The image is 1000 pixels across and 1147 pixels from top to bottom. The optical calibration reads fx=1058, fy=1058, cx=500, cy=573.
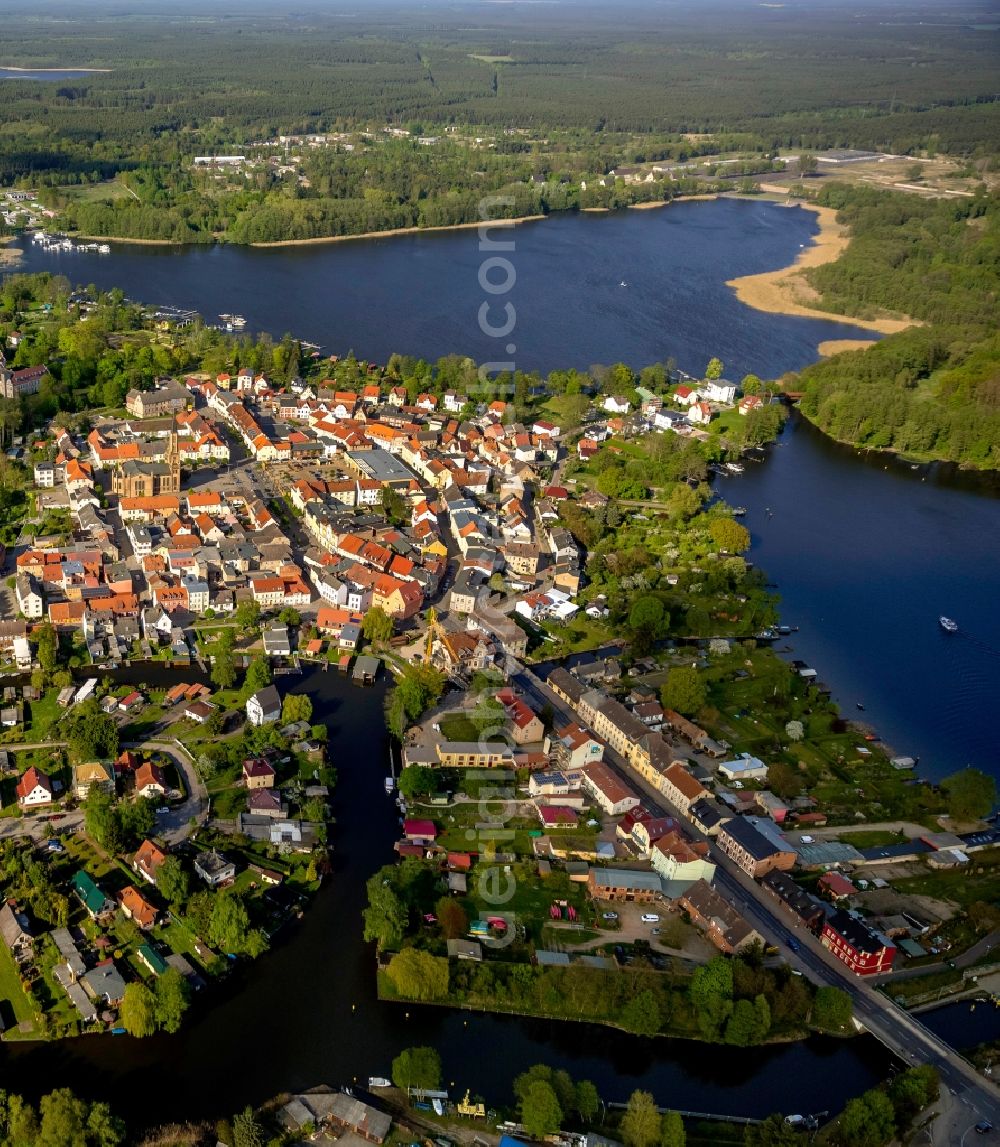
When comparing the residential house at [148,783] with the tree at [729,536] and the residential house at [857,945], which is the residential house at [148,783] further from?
the tree at [729,536]

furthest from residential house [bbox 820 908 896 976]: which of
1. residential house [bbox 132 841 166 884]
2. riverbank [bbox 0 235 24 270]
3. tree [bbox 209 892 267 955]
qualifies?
riverbank [bbox 0 235 24 270]

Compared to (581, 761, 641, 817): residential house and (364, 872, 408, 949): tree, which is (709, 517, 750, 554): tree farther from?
(364, 872, 408, 949): tree

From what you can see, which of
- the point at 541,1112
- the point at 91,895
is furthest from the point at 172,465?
the point at 541,1112

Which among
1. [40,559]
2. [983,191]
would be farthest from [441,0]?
[40,559]

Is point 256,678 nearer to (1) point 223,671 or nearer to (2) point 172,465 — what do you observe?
(1) point 223,671

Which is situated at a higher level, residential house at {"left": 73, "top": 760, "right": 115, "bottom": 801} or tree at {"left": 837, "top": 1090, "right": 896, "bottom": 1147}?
residential house at {"left": 73, "top": 760, "right": 115, "bottom": 801}

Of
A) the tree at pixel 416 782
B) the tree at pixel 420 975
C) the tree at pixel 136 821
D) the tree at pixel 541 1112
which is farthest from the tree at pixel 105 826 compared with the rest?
the tree at pixel 541 1112
